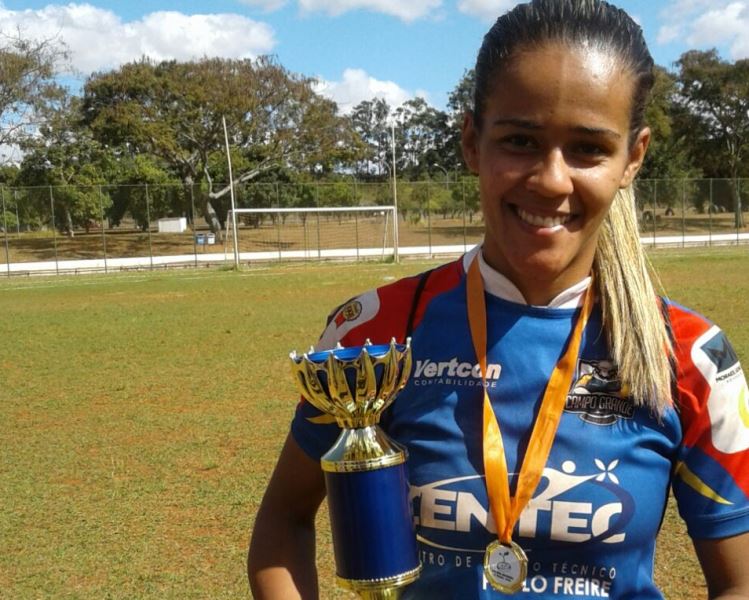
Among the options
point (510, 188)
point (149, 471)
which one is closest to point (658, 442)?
point (510, 188)

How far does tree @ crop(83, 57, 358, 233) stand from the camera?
4784 cm

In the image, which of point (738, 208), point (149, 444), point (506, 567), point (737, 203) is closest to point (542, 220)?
point (506, 567)

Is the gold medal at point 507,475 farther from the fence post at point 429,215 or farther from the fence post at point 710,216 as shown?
the fence post at point 710,216

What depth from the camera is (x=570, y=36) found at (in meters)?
1.57

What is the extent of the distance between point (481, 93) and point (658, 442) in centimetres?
66

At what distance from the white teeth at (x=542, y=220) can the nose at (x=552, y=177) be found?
40 millimetres

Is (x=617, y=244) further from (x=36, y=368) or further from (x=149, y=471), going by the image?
(x=36, y=368)

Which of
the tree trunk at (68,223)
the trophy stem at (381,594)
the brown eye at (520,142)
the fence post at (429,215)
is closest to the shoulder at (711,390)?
the brown eye at (520,142)

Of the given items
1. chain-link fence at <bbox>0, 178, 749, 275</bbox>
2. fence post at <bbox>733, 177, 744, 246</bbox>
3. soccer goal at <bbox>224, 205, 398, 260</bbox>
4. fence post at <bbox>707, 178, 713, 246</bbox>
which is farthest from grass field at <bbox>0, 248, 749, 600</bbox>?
fence post at <bbox>733, 177, 744, 246</bbox>

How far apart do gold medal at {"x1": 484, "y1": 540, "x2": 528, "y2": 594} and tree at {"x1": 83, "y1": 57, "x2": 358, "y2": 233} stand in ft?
151

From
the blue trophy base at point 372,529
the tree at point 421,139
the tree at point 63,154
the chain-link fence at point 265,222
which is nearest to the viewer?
the blue trophy base at point 372,529

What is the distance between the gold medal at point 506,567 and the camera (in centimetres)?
154

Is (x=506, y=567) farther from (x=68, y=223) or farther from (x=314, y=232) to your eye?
(x=314, y=232)

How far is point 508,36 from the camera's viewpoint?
162 cm
